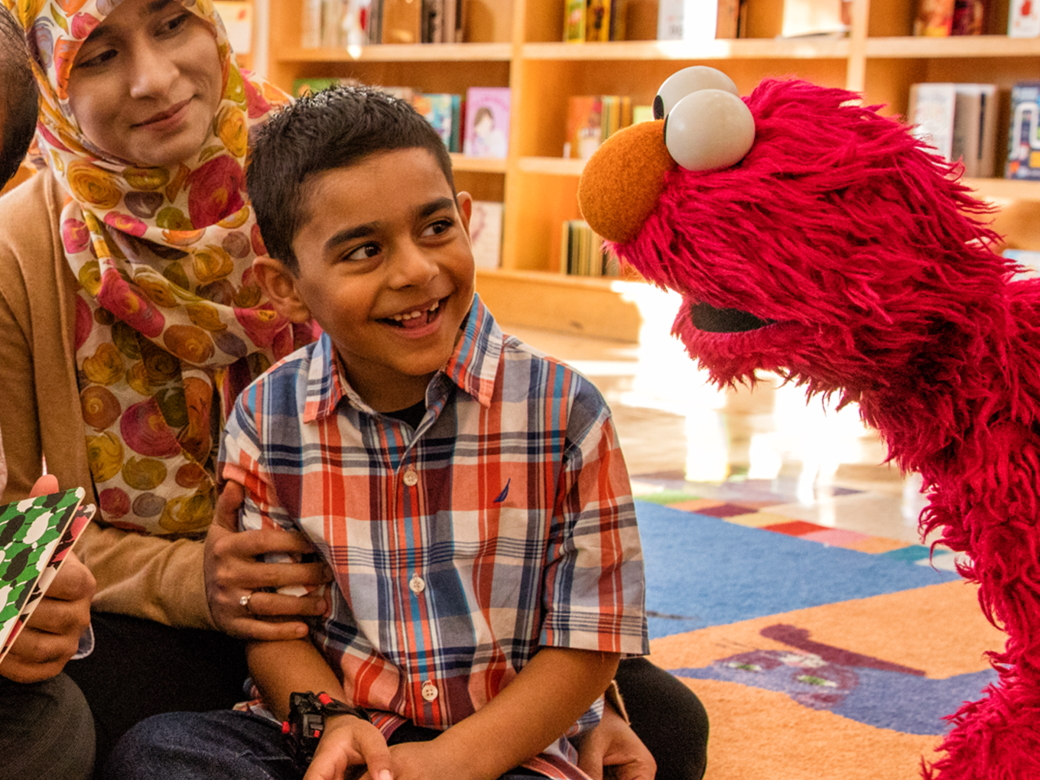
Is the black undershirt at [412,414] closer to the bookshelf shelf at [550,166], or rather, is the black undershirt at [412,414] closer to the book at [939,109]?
the book at [939,109]

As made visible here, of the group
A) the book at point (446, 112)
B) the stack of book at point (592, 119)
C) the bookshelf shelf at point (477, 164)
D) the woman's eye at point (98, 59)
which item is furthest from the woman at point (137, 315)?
the book at point (446, 112)

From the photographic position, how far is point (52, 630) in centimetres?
78

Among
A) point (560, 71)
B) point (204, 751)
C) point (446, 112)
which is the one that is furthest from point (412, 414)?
point (446, 112)

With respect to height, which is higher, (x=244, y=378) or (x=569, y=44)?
(x=569, y=44)

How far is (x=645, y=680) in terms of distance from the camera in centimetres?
103

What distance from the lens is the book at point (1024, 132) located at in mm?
2801

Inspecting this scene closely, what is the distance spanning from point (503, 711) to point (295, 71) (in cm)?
408

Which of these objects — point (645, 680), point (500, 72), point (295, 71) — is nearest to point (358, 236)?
point (645, 680)

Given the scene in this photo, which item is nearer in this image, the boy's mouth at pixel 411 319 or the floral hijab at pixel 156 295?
the boy's mouth at pixel 411 319

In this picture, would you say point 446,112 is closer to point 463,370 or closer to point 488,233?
point 488,233

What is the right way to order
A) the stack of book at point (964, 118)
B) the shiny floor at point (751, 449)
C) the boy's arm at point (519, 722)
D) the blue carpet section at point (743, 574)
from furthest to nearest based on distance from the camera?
1. the stack of book at point (964, 118)
2. the shiny floor at point (751, 449)
3. the blue carpet section at point (743, 574)
4. the boy's arm at point (519, 722)

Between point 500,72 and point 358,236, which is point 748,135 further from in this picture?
point 500,72

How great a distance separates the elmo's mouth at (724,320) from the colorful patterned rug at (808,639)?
0.28 metres

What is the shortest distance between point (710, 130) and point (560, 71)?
10.8 feet
